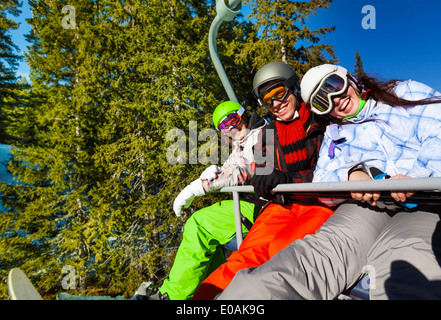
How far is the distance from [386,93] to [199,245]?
2.63 metres

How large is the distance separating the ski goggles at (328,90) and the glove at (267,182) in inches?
29.0

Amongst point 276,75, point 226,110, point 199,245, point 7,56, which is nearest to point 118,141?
point 226,110

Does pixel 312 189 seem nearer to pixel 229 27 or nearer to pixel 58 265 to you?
pixel 58 265

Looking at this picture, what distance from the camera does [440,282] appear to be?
3.52ft

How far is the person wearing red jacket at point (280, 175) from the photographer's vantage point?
183 cm

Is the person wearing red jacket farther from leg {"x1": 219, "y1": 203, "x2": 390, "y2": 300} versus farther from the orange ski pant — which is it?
leg {"x1": 219, "y1": 203, "x2": 390, "y2": 300}

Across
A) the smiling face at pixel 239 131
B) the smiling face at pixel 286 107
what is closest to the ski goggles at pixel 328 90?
the smiling face at pixel 286 107

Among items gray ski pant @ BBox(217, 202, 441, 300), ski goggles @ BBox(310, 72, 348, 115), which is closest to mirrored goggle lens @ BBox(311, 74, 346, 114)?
ski goggles @ BBox(310, 72, 348, 115)

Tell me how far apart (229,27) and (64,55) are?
6912mm

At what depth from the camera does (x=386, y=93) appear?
1842 millimetres

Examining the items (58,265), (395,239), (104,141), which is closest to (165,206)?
(104,141)

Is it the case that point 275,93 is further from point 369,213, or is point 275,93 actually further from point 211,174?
point 369,213

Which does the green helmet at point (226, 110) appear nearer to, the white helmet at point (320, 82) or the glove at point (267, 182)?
the white helmet at point (320, 82)
